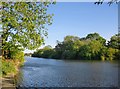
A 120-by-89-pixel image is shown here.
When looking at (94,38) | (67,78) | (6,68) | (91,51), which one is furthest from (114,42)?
(6,68)

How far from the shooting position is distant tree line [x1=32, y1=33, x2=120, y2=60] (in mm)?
76625

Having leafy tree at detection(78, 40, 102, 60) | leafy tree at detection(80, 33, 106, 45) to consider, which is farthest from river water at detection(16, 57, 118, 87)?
leafy tree at detection(80, 33, 106, 45)

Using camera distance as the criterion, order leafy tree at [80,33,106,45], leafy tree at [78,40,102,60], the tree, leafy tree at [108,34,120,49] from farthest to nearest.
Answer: leafy tree at [80,33,106,45] → leafy tree at [78,40,102,60] → leafy tree at [108,34,120,49] → the tree

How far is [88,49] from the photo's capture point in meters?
81.3

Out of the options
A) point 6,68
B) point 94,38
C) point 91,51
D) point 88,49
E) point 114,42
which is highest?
point 94,38

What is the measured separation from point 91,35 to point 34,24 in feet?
279

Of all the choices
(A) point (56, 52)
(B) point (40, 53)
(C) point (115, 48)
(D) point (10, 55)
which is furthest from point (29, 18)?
(B) point (40, 53)

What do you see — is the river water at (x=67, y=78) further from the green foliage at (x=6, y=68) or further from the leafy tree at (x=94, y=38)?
the leafy tree at (x=94, y=38)

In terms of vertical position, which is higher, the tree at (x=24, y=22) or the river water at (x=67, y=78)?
the tree at (x=24, y=22)

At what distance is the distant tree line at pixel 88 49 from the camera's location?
76625mm

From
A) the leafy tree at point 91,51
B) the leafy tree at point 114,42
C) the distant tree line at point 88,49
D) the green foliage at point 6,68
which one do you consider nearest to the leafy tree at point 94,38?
the distant tree line at point 88,49

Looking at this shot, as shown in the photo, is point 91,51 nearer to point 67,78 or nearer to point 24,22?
point 67,78

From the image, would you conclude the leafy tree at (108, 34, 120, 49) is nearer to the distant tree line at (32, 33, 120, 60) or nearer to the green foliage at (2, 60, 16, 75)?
the distant tree line at (32, 33, 120, 60)

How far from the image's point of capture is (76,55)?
8419cm
